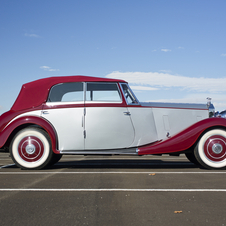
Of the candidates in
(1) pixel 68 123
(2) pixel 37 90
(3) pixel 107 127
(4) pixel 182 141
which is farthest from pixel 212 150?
(2) pixel 37 90

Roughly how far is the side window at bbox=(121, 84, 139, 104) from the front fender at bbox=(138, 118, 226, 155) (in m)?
1.06

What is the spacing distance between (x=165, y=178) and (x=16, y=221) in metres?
3.08

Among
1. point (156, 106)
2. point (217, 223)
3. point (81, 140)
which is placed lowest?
point (217, 223)

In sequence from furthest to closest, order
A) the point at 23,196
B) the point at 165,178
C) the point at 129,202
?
the point at 165,178
the point at 23,196
the point at 129,202

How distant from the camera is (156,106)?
21.8 ft

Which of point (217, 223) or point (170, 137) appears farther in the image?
point (170, 137)

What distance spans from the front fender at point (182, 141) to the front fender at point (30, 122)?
6.23 feet

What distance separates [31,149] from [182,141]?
3345 millimetres

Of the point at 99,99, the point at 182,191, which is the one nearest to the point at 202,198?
the point at 182,191

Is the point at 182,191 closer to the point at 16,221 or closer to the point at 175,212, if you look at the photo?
the point at 175,212

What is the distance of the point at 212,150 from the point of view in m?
6.30

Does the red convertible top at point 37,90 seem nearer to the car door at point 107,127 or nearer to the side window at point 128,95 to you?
the side window at point 128,95

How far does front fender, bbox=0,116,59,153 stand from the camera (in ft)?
20.6

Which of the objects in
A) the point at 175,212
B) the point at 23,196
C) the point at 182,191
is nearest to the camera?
the point at 175,212
